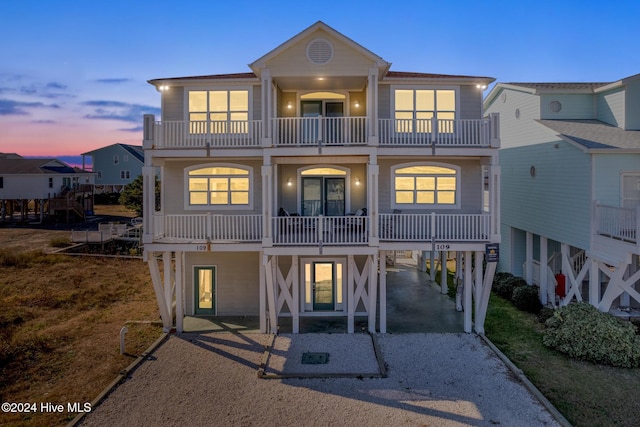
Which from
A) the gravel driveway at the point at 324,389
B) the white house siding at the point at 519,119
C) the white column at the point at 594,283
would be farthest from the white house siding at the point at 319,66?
the white column at the point at 594,283

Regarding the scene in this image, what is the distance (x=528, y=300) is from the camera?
1622cm

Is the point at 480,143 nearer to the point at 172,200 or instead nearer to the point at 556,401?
the point at 556,401

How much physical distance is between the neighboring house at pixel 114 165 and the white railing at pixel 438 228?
49854mm

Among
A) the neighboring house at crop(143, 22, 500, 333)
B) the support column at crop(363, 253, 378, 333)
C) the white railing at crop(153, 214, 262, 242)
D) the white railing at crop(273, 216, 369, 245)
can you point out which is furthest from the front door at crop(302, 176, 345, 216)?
the support column at crop(363, 253, 378, 333)

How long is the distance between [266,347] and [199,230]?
465cm

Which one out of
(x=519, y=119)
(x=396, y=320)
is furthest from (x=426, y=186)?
(x=519, y=119)

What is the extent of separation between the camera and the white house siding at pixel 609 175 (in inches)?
555

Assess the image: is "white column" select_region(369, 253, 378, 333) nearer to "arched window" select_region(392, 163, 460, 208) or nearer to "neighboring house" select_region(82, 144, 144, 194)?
"arched window" select_region(392, 163, 460, 208)

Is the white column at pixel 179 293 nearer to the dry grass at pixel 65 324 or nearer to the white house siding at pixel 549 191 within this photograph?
the dry grass at pixel 65 324

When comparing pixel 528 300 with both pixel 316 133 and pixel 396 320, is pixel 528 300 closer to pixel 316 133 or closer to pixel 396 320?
pixel 396 320

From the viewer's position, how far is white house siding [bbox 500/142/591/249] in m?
14.6

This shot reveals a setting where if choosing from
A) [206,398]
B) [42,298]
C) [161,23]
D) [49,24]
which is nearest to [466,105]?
[206,398]

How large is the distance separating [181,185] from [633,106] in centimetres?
1887

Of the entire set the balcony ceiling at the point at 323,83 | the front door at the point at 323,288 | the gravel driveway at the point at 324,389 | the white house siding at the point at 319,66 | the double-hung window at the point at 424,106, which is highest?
the white house siding at the point at 319,66
